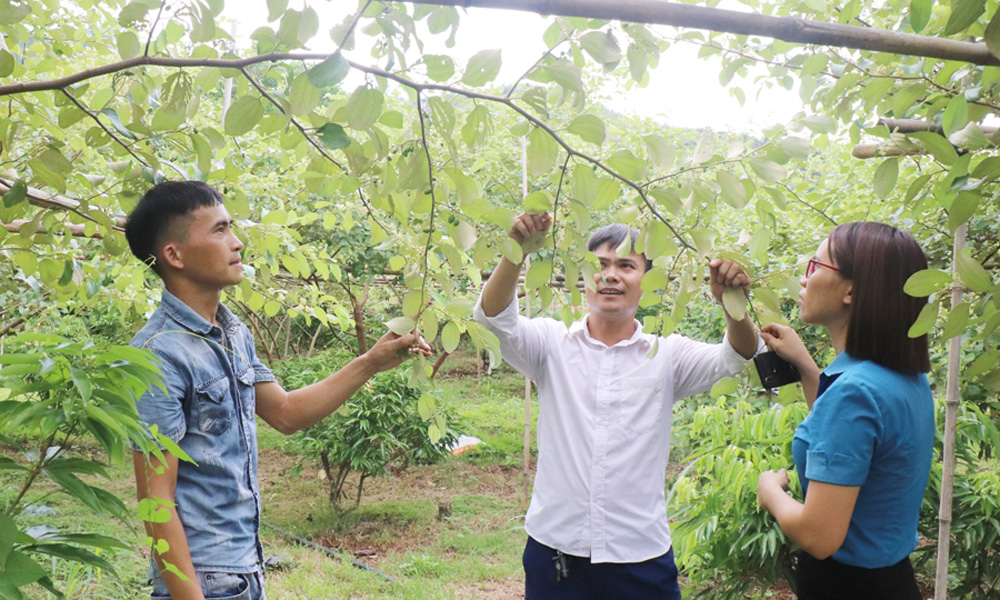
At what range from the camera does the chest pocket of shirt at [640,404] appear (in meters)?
1.72

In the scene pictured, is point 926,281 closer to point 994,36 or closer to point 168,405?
point 994,36

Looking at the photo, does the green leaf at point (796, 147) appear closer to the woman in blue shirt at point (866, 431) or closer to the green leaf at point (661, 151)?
the green leaf at point (661, 151)

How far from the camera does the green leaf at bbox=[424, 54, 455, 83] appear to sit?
853 mm

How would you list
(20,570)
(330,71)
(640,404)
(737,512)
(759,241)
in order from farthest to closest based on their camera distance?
1. (737,512)
2. (640,404)
3. (759,241)
4. (330,71)
5. (20,570)

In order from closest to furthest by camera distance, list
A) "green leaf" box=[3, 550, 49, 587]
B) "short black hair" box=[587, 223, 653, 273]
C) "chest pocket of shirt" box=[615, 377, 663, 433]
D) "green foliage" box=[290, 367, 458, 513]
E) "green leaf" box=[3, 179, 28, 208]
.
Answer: "green leaf" box=[3, 550, 49, 587] < "green leaf" box=[3, 179, 28, 208] < "chest pocket of shirt" box=[615, 377, 663, 433] < "short black hair" box=[587, 223, 653, 273] < "green foliage" box=[290, 367, 458, 513]

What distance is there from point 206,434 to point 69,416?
61 centimetres

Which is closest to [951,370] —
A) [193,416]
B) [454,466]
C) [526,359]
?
[526,359]

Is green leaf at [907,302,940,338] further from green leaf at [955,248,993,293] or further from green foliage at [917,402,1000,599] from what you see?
green foliage at [917,402,1000,599]

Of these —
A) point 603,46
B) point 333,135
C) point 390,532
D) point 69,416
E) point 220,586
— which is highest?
point 603,46

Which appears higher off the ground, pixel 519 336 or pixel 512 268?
pixel 512 268

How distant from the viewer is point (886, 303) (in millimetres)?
1319

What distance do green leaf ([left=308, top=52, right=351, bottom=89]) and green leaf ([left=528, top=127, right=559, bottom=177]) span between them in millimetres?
268

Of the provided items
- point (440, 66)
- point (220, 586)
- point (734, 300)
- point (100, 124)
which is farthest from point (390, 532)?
point (440, 66)

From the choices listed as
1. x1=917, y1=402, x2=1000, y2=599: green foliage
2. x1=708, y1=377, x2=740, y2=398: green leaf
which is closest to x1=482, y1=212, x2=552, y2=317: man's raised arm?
x1=708, y1=377, x2=740, y2=398: green leaf
